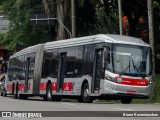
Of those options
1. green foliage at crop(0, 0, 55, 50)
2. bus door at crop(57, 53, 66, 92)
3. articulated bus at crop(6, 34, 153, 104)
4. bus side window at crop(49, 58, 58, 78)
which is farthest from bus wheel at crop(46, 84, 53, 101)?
green foliage at crop(0, 0, 55, 50)

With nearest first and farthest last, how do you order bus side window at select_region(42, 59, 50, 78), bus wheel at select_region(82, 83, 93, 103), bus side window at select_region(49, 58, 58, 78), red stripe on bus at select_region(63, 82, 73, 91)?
bus wheel at select_region(82, 83, 93, 103) → red stripe on bus at select_region(63, 82, 73, 91) → bus side window at select_region(49, 58, 58, 78) → bus side window at select_region(42, 59, 50, 78)

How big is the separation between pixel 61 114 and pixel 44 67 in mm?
14984

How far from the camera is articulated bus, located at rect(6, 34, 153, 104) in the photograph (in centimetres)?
2723

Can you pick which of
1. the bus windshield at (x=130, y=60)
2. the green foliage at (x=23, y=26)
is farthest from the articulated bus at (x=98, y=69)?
the green foliage at (x=23, y=26)

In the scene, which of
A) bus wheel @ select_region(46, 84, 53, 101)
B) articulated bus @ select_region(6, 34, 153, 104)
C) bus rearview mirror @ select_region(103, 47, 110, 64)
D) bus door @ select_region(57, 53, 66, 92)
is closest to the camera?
bus rearview mirror @ select_region(103, 47, 110, 64)

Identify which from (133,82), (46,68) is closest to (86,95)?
(133,82)

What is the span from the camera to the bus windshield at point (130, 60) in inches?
1073

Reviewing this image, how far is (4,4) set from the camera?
2279 inches

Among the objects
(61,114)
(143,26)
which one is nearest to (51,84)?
(61,114)

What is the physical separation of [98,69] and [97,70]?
13 centimetres

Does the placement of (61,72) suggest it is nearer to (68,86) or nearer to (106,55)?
(68,86)

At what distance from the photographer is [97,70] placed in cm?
2781

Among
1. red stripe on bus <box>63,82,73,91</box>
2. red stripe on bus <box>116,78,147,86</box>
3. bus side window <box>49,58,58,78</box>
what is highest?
bus side window <box>49,58,58,78</box>

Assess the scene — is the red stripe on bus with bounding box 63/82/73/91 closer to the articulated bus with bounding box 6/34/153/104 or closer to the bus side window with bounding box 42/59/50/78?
the articulated bus with bounding box 6/34/153/104
